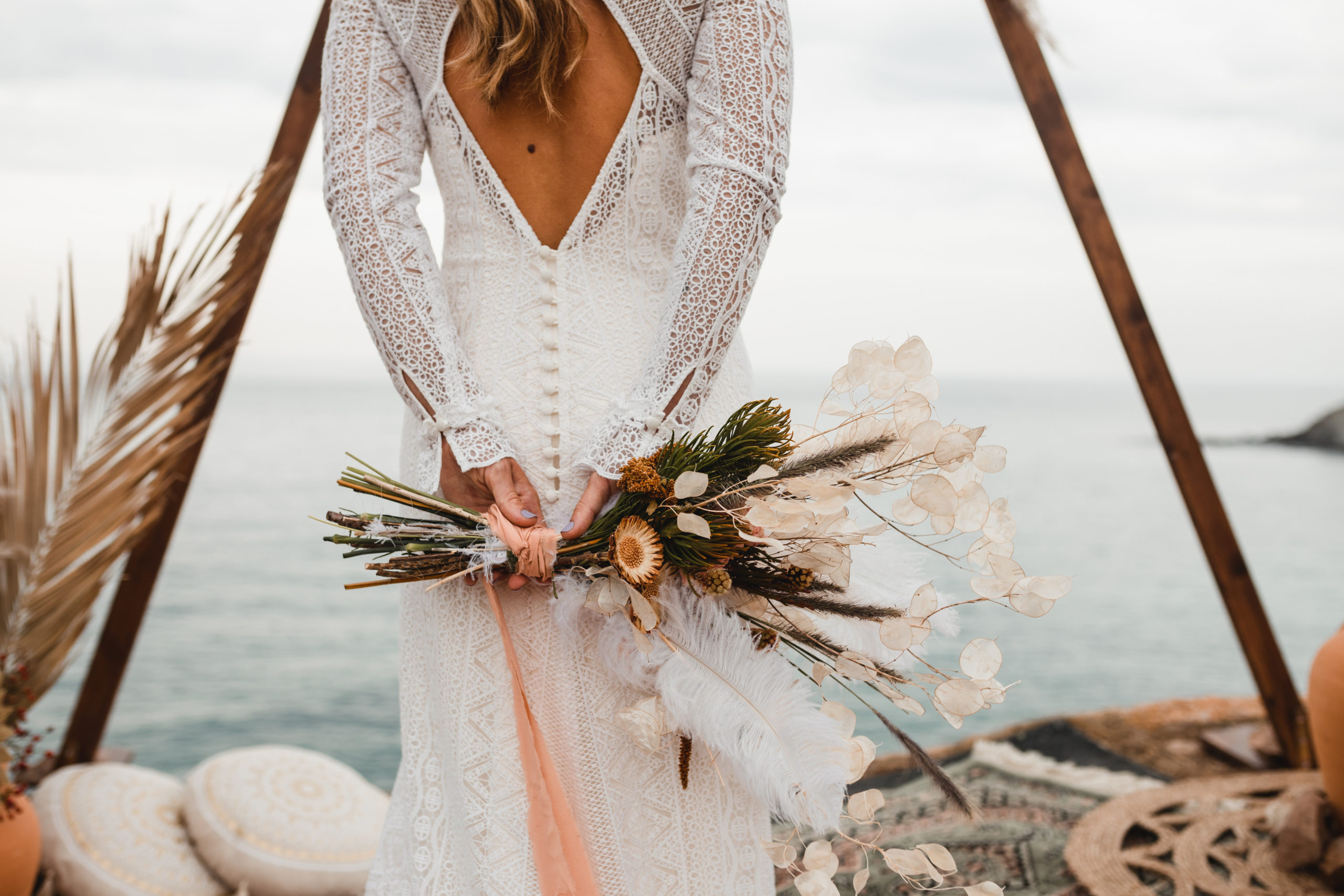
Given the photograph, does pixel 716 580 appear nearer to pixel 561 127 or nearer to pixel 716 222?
pixel 716 222

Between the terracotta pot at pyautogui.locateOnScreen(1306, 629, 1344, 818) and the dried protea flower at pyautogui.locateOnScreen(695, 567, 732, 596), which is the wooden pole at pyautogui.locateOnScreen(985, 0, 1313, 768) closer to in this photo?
the terracotta pot at pyautogui.locateOnScreen(1306, 629, 1344, 818)

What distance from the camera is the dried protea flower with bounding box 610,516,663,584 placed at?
2.65 feet

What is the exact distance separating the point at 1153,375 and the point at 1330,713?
3.12ft

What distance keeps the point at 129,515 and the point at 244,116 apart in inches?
1070

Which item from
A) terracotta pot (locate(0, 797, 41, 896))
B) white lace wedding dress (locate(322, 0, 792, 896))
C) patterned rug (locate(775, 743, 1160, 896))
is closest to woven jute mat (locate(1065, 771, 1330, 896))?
patterned rug (locate(775, 743, 1160, 896))

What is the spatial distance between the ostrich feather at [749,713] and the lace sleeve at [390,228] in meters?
0.26

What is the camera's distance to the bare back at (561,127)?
1000 millimetres

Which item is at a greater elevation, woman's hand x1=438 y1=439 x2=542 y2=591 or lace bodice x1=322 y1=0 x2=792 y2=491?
lace bodice x1=322 y1=0 x2=792 y2=491

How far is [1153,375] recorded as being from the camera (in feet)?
8.57

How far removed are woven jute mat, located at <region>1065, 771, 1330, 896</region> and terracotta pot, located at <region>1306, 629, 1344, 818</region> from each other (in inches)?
9.0

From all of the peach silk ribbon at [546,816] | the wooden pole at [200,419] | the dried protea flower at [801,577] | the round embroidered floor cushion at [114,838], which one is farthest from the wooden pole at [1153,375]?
the round embroidered floor cushion at [114,838]

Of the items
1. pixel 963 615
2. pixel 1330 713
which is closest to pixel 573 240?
pixel 1330 713

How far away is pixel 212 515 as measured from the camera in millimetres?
11930

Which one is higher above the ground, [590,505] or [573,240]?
[573,240]
